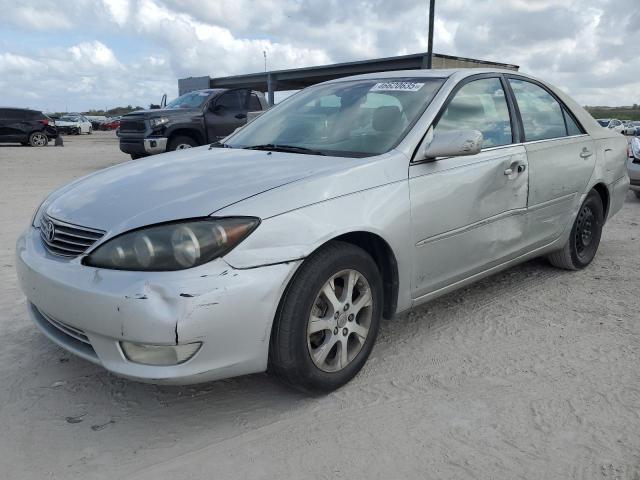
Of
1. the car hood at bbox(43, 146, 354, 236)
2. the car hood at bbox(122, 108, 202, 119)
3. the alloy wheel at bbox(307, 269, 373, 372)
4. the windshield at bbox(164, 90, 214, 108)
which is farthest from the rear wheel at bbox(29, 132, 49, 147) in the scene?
the alloy wheel at bbox(307, 269, 373, 372)

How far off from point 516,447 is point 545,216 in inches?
81.4

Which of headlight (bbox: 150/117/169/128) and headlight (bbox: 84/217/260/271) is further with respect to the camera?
headlight (bbox: 150/117/169/128)

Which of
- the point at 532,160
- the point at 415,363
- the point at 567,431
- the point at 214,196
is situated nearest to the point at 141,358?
the point at 214,196

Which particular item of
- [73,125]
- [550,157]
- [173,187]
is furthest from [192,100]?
[73,125]

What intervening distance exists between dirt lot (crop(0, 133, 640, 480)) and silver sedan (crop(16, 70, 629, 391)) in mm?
269

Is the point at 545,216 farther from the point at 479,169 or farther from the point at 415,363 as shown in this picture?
the point at 415,363

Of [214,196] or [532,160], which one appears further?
[532,160]

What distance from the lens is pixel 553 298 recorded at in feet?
13.2

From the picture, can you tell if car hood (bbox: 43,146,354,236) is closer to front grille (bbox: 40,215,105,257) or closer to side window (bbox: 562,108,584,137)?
front grille (bbox: 40,215,105,257)

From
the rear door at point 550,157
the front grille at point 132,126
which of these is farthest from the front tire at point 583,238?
the front grille at point 132,126

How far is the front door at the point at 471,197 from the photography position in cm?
302

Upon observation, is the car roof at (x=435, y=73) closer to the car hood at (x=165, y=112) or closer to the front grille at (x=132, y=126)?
the car hood at (x=165, y=112)

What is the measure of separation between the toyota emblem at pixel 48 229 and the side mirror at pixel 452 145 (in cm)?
184

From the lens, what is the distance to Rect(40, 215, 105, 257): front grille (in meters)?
2.46
